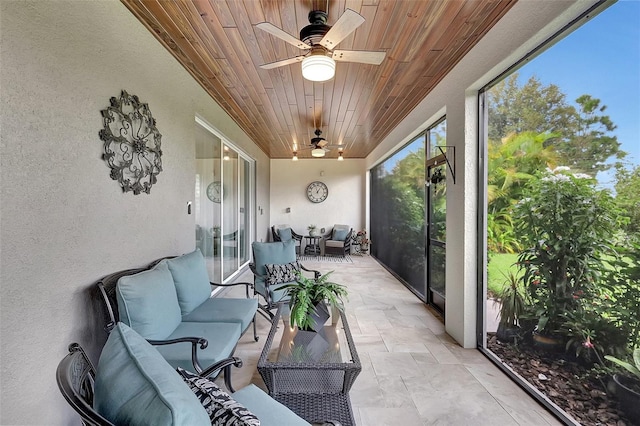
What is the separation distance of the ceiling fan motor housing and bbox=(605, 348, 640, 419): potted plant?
254 centimetres

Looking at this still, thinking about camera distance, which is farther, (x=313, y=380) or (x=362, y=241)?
(x=362, y=241)

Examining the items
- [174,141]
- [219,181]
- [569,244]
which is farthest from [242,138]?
[569,244]

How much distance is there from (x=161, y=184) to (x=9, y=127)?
121 cm

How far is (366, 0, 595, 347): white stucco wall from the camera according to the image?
184 centimetres

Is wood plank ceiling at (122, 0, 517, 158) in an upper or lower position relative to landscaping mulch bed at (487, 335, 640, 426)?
upper

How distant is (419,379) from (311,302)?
1.04 metres

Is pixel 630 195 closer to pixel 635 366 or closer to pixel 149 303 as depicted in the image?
pixel 635 366

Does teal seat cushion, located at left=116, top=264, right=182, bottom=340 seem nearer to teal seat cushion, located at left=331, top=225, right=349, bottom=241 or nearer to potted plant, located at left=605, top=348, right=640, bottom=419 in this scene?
potted plant, located at left=605, top=348, right=640, bottom=419

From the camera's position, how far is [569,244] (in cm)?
170

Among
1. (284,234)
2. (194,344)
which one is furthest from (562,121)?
(284,234)

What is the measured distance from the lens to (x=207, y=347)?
1.74 m

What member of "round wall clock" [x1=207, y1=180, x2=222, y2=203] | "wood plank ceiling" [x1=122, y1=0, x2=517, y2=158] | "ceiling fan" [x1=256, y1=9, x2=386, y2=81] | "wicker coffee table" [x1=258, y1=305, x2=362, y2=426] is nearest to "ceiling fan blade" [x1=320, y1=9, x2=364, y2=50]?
"ceiling fan" [x1=256, y1=9, x2=386, y2=81]

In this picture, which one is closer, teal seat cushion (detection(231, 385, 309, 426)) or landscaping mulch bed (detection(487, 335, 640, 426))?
teal seat cushion (detection(231, 385, 309, 426))

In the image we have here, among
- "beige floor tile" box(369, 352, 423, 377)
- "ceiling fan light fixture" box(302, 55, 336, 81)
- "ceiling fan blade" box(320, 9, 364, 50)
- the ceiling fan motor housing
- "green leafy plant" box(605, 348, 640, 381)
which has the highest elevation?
the ceiling fan motor housing
